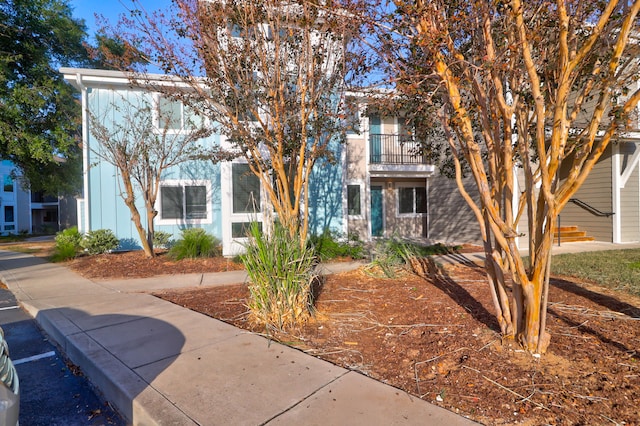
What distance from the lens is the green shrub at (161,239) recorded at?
12.0 metres

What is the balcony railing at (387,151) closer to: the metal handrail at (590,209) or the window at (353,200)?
the window at (353,200)

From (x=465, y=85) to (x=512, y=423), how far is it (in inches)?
137

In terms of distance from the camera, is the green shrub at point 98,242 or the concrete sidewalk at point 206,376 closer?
the concrete sidewalk at point 206,376

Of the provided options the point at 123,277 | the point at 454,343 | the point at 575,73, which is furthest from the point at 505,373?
the point at 123,277

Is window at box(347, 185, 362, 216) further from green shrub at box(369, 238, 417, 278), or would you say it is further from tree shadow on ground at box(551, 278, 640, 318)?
tree shadow on ground at box(551, 278, 640, 318)

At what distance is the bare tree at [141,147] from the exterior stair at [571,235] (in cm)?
1163

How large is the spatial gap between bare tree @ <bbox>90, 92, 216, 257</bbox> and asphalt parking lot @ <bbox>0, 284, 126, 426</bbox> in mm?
5009

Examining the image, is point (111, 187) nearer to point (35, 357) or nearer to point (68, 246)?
point (68, 246)

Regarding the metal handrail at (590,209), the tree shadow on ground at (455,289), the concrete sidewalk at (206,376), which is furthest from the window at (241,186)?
the metal handrail at (590,209)

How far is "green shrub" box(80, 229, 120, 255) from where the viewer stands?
1107 cm

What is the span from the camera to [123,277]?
8.41m

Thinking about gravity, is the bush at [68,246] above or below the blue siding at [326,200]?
below

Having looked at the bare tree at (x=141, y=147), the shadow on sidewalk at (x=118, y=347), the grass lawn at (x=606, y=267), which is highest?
the bare tree at (x=141, y=147)

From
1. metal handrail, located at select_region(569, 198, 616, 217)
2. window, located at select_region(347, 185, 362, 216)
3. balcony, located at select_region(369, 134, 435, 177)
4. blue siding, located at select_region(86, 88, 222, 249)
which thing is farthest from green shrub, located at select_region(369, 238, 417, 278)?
metal handrail, located at select_region(569, 198, 616, 217)
